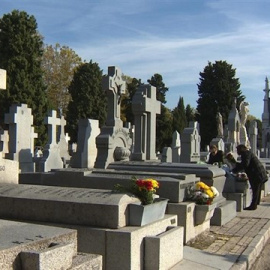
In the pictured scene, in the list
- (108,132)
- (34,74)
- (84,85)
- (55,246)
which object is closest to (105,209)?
(55,246)

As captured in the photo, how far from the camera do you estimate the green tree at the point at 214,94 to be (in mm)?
55812

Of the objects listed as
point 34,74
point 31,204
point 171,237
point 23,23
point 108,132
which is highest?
point 23,23

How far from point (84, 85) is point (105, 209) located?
128 ft

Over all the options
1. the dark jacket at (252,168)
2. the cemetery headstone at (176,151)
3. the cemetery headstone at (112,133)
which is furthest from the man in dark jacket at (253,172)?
the cemetery headstone at (176,151)

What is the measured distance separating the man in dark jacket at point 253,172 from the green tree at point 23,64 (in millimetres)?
24694

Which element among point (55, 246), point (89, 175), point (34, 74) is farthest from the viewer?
point (34, 74)

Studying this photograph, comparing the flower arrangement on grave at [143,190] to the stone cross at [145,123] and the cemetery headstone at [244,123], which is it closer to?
the stone cross at [145,123]

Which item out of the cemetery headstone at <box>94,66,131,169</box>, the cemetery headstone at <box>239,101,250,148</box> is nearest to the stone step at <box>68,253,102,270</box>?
the cemetery headstone at <box>94,66,131,169</box>

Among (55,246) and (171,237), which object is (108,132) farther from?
(55,246)

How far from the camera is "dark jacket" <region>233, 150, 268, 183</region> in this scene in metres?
11.0

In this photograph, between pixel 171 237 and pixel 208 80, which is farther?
pixel 208 80

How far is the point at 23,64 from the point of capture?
34.3 meters

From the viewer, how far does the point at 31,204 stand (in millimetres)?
5555

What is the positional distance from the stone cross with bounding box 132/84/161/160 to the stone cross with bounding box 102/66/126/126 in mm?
538
